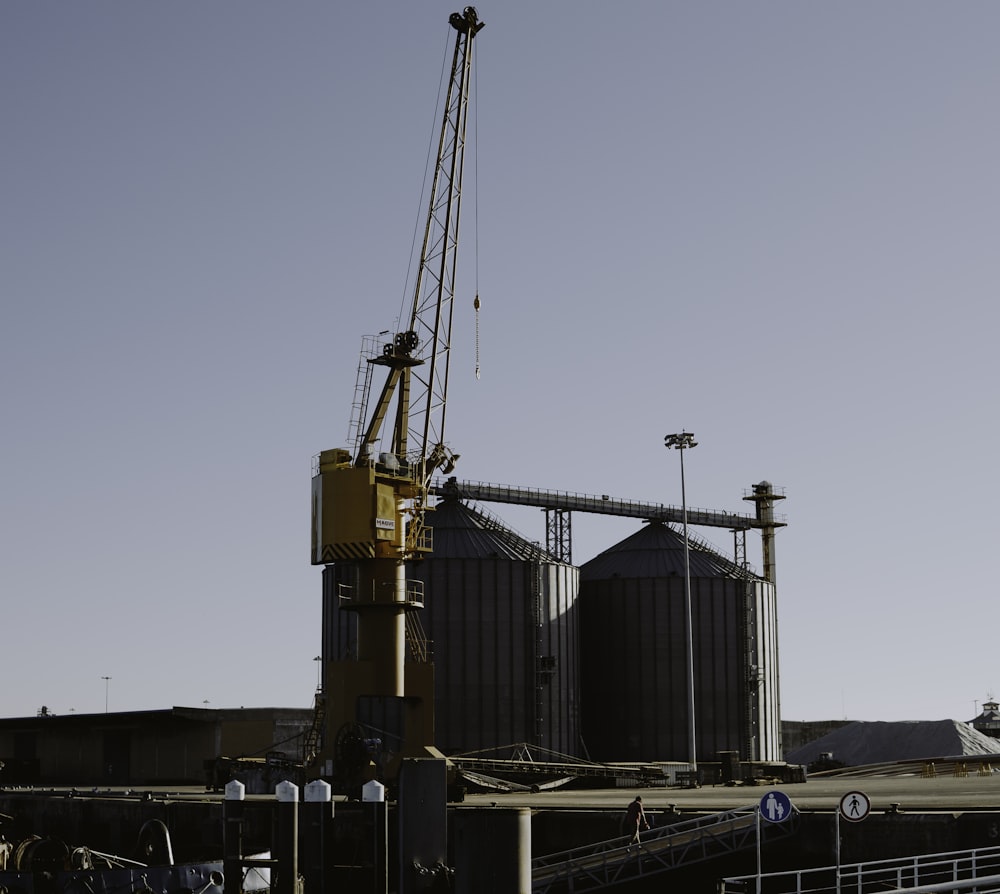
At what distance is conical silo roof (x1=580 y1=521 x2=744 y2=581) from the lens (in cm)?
8731

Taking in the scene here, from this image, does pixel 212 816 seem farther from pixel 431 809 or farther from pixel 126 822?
pixel 431 809

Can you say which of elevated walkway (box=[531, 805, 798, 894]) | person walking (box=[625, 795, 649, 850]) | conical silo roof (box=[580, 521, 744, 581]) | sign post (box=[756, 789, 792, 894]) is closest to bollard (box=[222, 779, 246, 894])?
elevated walkway (box=[531, 805, 798, 894])

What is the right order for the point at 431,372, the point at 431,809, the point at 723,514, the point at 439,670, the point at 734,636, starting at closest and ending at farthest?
1. the point at 431,809
2. the point at 431,372
3. the point at 439,670
4. the point at 734,636
5. the point at 723,514

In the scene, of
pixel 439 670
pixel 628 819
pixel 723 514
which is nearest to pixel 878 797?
pixel 628 819

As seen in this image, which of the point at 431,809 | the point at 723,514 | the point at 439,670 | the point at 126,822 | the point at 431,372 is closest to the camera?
the point at 431,809

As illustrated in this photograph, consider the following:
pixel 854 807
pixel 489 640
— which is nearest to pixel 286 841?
pixel 854 807

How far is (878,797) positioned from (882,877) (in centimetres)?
1588

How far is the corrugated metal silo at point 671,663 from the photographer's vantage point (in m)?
83.8

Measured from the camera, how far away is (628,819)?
39.0 m

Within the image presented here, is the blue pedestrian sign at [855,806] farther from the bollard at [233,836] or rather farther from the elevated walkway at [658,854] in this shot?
the bollard at [233,836]

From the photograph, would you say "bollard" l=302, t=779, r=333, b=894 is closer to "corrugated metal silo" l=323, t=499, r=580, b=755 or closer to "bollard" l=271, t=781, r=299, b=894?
"bollard" l=271, t=781, r=299, b=894

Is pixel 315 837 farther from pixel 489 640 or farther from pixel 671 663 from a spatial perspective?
pixel 671 663

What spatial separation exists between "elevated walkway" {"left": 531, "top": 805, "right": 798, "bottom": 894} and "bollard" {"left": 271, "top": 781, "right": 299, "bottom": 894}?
652 cm

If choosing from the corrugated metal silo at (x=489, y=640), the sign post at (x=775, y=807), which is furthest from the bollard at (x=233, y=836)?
the corrugated metal silo at (x=489, y=640)
